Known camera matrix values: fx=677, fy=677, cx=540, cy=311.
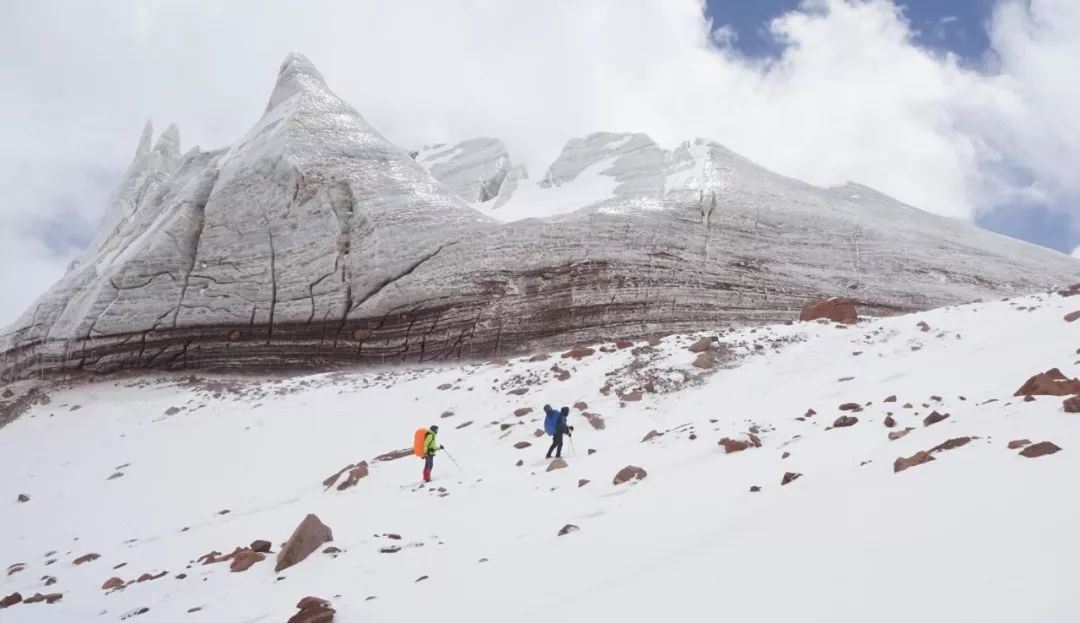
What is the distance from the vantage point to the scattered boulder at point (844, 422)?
9.59m

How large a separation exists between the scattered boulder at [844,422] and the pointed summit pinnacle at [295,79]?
1392 inches

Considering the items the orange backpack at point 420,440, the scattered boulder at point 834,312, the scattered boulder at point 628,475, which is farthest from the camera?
the scattered boulder at point 834,312

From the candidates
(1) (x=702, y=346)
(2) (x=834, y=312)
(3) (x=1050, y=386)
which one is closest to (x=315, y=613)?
(3) (x=1050, y=386)

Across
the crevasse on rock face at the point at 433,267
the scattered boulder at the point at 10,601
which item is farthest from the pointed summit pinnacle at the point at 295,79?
the scattered boulder at the point at 10,601

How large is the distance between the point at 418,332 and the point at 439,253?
11.0 feet

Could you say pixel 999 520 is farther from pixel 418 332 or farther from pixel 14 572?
pixel 418 332

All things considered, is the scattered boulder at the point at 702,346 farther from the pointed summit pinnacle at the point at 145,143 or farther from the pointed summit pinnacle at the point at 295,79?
the pointed summit pinnacle at the point at 145,143

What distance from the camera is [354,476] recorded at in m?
13.2

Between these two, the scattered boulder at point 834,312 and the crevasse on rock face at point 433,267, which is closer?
the scattered boulder at point 834,312

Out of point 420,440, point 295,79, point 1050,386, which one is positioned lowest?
point 420,440

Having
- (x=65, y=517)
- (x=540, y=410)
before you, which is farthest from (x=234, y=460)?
(x=540, y=410)

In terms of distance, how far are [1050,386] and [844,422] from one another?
2.49 meters

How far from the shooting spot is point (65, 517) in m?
15.0

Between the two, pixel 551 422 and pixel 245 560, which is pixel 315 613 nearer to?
pixel 245 560
